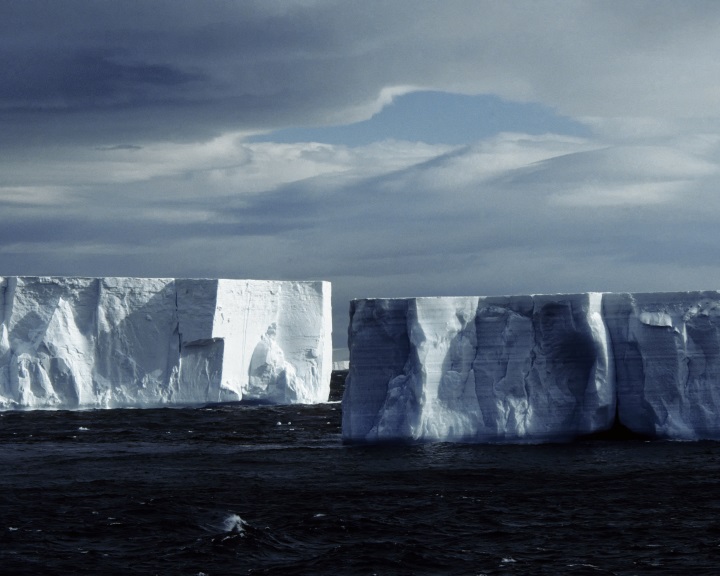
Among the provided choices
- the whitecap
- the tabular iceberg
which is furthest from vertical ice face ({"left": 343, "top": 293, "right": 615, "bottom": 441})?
the tabular iceberg

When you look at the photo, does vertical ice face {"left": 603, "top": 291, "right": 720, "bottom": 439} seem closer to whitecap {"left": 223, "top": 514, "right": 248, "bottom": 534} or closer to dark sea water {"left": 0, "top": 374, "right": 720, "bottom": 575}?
dark sea water {"left": 0, "top": 374, "right": 720, "bottom": 575}

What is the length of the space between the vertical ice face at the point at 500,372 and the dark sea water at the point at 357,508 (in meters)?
0.51

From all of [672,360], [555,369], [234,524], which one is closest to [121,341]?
[555,369]

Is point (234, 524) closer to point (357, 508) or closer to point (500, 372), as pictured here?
point (357, 508)

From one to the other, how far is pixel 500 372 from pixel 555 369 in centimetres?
98

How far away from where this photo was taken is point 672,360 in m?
19.3

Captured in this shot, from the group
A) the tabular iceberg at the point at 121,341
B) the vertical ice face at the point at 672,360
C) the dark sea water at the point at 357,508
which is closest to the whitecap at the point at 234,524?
the dark sea water at the point at 357,508

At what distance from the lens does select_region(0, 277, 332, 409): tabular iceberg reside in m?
28.3

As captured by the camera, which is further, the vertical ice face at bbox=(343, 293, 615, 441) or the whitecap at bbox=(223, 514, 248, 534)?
the vertical ice face at bbox=(343, 293, 615, 441)

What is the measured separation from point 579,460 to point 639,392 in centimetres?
230

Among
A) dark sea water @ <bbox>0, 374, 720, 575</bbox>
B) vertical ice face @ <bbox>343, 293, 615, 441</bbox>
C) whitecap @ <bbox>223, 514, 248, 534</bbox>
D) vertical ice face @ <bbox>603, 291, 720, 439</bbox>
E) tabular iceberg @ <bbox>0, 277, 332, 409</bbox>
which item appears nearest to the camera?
dark sea water @ <bbox>0, 374, 720, 575</bbox>

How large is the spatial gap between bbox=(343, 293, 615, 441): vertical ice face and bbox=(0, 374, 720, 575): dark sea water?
51cm

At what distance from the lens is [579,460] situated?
17.9 metres

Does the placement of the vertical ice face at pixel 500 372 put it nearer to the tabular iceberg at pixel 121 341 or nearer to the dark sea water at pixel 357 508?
the dark sea water at pixel 357 508
